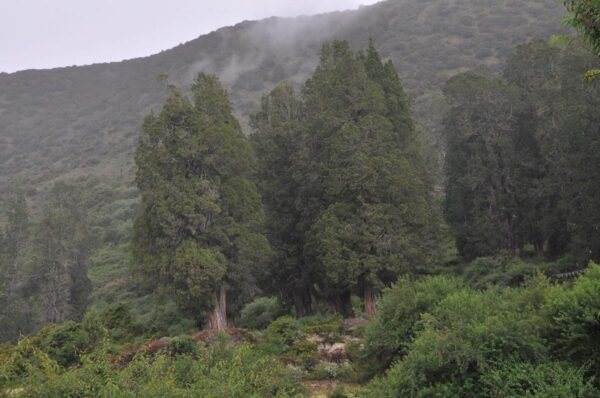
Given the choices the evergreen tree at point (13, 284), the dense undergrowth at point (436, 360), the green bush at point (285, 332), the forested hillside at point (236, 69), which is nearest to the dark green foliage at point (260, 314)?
the green bush at point (285, 332)

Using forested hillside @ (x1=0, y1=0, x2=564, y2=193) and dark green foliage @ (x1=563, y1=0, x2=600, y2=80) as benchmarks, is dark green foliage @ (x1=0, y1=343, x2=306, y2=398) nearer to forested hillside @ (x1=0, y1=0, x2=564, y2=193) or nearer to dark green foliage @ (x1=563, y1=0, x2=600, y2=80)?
dark green foliage @ (x1=563, y1=0, x2=600, y2=80)

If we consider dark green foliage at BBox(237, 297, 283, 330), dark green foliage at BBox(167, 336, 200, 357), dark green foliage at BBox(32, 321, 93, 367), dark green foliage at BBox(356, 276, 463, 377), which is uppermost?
dark green foliage at BBox(356, 276, 463, 377)

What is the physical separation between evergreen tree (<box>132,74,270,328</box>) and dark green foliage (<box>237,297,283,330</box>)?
14.5ft

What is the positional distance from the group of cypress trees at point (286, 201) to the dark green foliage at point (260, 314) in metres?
2.31

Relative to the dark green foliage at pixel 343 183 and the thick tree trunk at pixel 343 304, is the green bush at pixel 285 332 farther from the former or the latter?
the thick tree trunk at pixel 343 304

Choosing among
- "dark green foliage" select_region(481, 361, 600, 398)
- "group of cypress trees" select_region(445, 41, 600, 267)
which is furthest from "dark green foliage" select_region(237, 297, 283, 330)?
"dark green foliage" select_region(481, 361, 600, 398)

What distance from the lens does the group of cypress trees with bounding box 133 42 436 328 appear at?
23422 millimetres

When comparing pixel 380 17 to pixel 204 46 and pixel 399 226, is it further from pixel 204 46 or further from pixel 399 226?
pixel 399 226

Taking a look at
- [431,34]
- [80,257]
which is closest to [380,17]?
[431,34]

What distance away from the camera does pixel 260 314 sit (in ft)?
106

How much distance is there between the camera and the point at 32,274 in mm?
39156

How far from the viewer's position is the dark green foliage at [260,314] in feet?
96.3

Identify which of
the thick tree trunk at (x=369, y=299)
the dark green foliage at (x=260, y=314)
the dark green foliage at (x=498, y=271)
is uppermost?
the dark green foliage at (x=498, y=271)

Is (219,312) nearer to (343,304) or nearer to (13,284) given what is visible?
(343,304)
